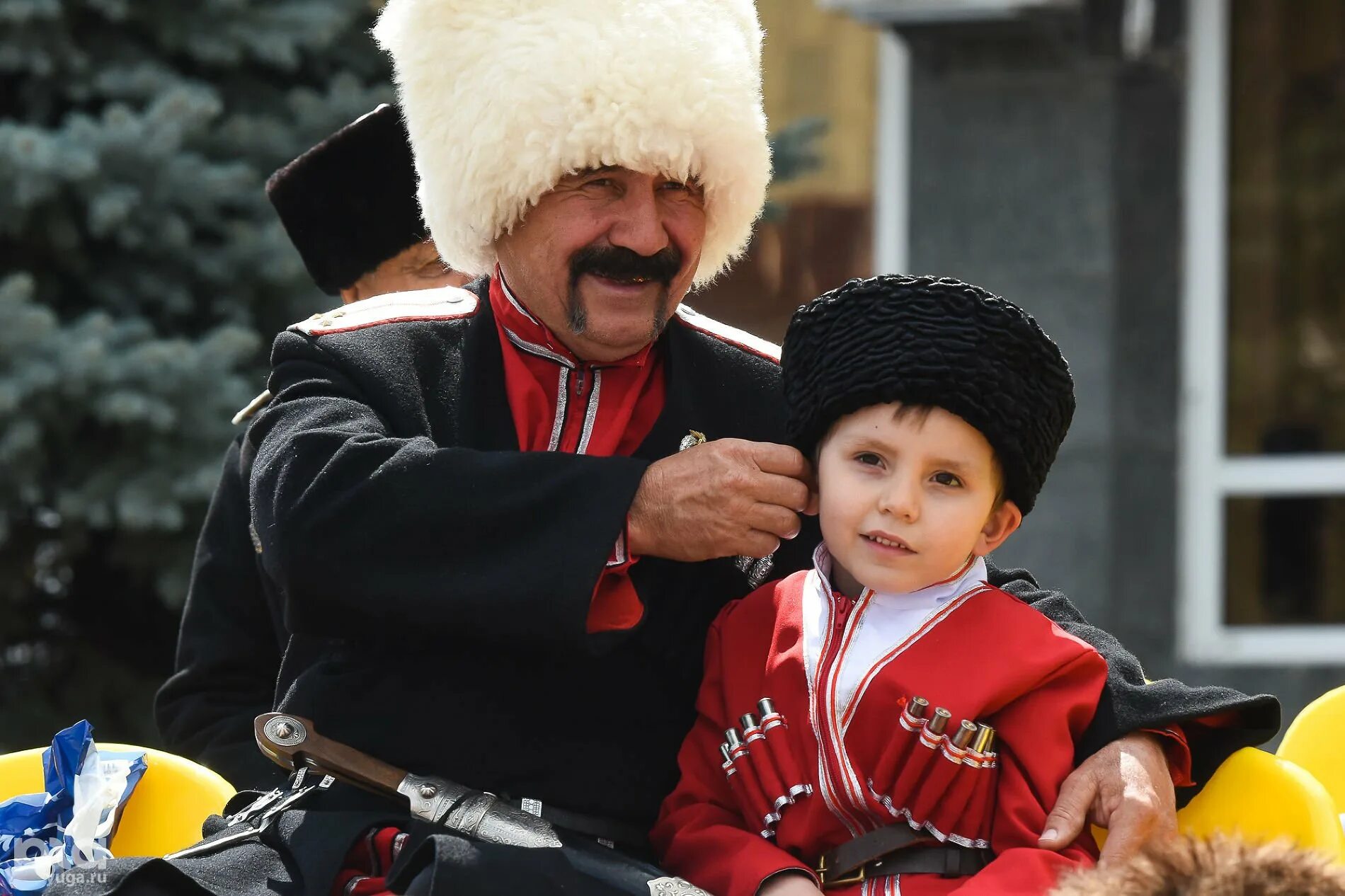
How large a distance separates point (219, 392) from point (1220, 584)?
3.40m

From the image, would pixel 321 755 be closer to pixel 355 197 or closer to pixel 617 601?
pixel 617 601

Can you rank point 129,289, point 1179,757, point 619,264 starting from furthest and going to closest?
point 129,289 < point 619,264 < point 1179,757

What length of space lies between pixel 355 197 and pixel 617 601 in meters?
1.52

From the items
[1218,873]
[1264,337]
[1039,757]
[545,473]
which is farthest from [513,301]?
[1264,337]

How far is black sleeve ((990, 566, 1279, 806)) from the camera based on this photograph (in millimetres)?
2312

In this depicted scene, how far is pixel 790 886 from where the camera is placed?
2.15 m

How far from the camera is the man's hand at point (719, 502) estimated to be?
7.35 ft

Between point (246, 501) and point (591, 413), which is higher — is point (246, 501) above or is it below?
below

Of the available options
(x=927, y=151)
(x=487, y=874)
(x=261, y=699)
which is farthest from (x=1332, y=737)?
(x=927, y=151)

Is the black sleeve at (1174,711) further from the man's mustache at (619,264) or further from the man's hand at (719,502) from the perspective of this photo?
the man's mustache at (619,264)

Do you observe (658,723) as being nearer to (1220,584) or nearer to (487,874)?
(487,874)

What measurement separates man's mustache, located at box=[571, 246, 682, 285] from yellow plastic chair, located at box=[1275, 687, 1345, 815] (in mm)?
1192

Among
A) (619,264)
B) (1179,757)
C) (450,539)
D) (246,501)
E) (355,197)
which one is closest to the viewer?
(450,539)

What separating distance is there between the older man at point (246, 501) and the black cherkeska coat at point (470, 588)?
2.32 ft
